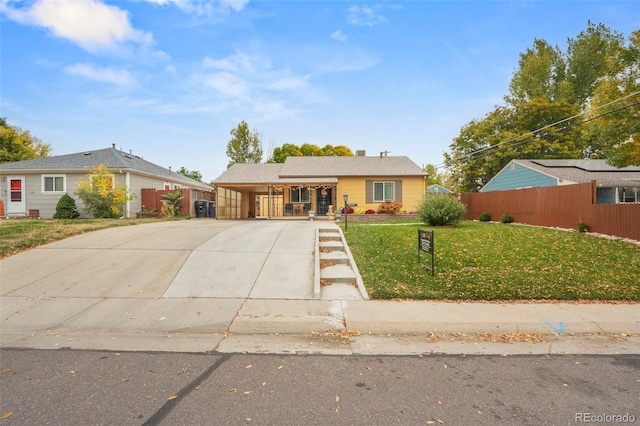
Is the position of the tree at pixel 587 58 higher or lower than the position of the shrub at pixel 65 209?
higher

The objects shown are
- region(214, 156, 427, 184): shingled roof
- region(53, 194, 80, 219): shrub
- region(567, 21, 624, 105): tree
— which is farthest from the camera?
region(567, 21, 624, 105): tree

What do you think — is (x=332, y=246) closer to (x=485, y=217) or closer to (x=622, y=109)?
(x=622, y=109)

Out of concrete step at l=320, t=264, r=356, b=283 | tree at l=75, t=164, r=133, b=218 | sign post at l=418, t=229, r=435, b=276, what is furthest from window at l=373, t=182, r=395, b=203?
tree at l=75, t=164, r=133, b=218

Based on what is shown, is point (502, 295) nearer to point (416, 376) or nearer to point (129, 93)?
point (416, 376)

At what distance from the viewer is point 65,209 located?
16594mm

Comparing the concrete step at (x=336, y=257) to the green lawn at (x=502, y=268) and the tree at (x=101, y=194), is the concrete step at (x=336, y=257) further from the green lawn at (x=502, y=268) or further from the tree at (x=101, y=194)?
the tree at (x=101, y=194)

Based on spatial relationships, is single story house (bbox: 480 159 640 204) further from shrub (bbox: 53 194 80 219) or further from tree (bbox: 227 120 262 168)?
shrub (bbox: 53 194 80 219)

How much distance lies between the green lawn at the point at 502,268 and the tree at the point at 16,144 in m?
38.9

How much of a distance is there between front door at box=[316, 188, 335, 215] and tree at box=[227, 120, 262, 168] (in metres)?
18.3

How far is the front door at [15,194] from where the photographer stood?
17609 mm

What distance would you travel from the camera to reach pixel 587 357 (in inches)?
141

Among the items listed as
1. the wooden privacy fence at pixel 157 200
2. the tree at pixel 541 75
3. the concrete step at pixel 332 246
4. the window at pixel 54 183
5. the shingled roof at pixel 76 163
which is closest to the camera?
the concrete step at pixel 332 246

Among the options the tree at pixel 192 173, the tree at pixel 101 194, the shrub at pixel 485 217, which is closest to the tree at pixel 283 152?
the tree at pixel 192 173

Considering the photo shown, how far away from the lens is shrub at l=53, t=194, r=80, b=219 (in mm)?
16562
